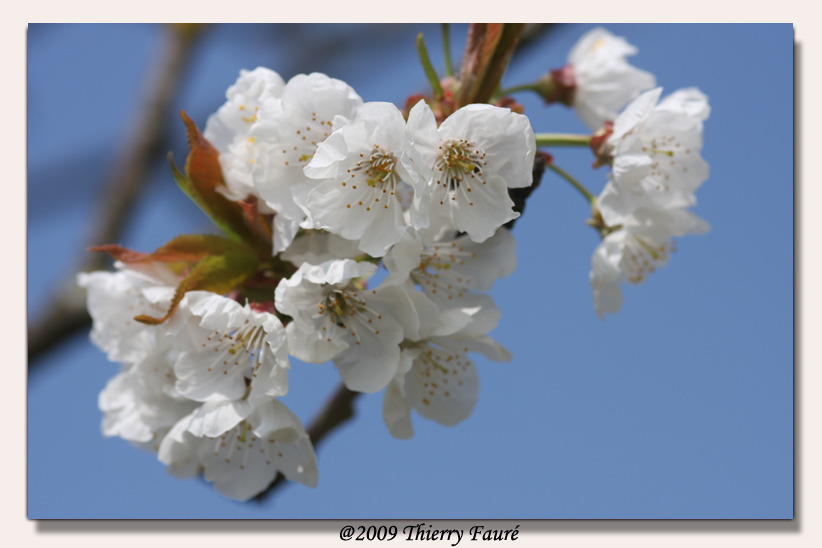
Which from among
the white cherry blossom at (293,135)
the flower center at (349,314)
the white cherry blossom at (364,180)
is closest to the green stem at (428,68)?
the white cherry blossom at (293,135)

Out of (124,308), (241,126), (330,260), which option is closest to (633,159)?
(330,260)

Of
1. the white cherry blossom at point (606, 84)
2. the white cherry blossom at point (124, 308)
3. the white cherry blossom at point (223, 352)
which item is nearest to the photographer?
the white cherry blossom at point (223, 352)

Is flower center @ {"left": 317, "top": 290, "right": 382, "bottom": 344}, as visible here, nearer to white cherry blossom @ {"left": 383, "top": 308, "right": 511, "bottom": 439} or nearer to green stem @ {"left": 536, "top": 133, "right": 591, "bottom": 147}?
white cherry blossom @ {"left": 383, "top": 308, "right": 511, "bottom": 439}

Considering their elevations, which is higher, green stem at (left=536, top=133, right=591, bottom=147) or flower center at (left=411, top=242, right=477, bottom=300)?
green stem at (left=536, top=133, right=591, bottom=147)

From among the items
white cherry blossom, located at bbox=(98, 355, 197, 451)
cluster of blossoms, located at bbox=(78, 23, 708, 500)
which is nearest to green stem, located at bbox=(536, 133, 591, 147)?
cluster of blossoms, located at bbox=(78, 23, 708, 500)

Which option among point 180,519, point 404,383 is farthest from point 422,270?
point 180,519

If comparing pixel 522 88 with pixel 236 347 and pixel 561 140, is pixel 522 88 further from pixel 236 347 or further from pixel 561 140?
pixel 236 347

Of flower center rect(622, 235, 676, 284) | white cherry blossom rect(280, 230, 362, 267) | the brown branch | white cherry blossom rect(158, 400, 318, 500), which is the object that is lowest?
the brown branch

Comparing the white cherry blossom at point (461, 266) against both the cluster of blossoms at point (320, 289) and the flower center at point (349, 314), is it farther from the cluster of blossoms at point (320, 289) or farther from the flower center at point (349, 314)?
the flower center at point (349, 314)
